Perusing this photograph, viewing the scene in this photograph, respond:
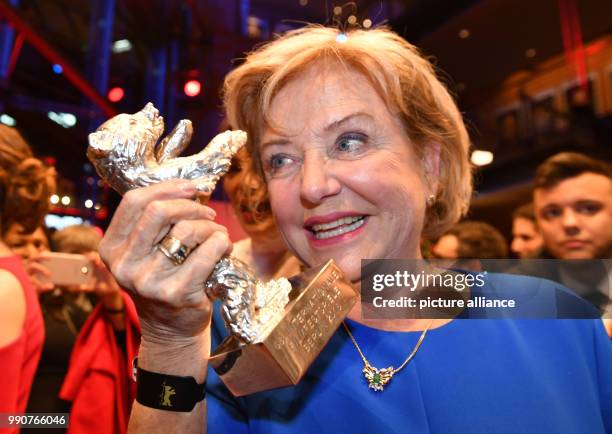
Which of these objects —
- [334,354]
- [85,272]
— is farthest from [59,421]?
[334,354]

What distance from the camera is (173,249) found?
543mm

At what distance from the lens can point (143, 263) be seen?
544 mm

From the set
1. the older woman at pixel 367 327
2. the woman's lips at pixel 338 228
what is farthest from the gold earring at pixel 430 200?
the woman's lips at pixel 338 228

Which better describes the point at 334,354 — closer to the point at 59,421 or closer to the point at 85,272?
the point at 59,421

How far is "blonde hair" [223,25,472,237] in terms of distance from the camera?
0.88 m

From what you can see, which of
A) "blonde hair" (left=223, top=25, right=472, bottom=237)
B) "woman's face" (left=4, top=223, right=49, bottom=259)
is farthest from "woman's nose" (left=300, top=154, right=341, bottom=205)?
"woman's face" (left=4, top=223, right=49, bottom=259)

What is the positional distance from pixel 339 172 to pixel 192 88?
0.43m

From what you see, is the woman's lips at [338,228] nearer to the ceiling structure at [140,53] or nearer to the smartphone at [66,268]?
the ceiling structure at [140,53]

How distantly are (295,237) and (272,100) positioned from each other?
0.80ft

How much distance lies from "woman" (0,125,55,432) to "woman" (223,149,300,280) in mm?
405

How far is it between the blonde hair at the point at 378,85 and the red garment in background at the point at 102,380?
429 mm

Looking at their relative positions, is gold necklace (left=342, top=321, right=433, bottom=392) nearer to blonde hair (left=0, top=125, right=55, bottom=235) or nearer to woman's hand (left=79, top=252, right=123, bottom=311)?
woman's hand (left=79, top=252, right=123, bottom=311)

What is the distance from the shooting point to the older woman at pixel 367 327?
0.75m
